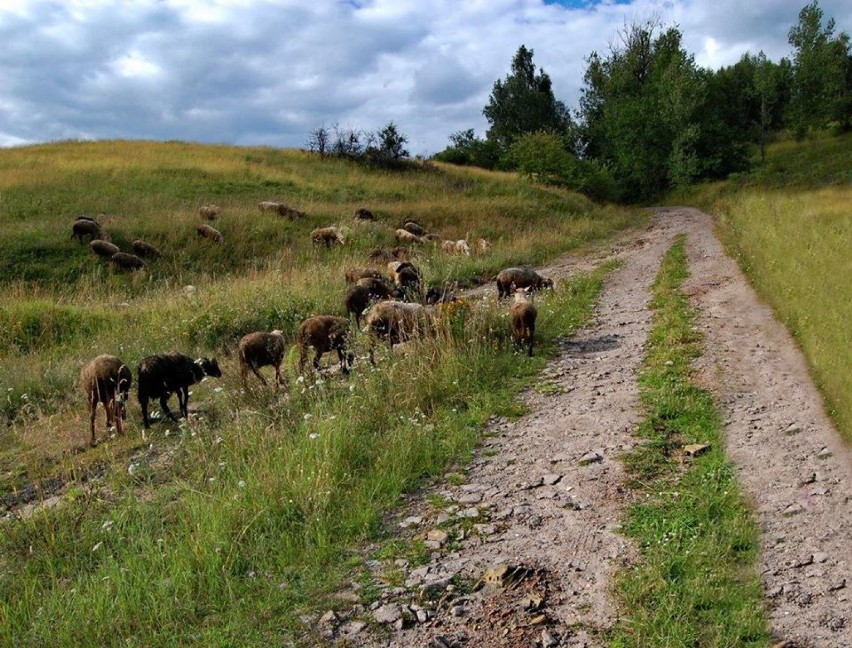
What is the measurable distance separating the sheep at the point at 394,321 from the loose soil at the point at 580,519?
1932mm

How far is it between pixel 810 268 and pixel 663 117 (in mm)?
37852

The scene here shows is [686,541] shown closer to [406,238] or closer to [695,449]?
[695,449]

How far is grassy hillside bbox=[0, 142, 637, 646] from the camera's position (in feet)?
14.3

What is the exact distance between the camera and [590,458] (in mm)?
6043

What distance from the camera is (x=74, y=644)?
398cm

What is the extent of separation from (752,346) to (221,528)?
7.51 m

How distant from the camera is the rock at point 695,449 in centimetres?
611

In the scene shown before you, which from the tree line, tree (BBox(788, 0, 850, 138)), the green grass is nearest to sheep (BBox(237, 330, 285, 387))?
the green grass

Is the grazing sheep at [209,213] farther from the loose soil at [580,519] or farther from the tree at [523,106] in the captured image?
the tree at [523,106]

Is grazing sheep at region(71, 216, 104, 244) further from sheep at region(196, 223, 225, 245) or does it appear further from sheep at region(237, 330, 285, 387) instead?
sheep at region(237, 330, 285, 387)

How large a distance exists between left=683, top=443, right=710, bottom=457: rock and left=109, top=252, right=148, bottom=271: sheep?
16.5 meters

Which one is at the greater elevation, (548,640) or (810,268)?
(810,268)

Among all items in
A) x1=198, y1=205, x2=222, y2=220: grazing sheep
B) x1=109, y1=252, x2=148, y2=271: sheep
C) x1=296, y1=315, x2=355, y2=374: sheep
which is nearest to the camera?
x1=296, y1=315, x2=355, y2=374: sheep

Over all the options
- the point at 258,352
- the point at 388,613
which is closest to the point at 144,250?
the point at 258,352
